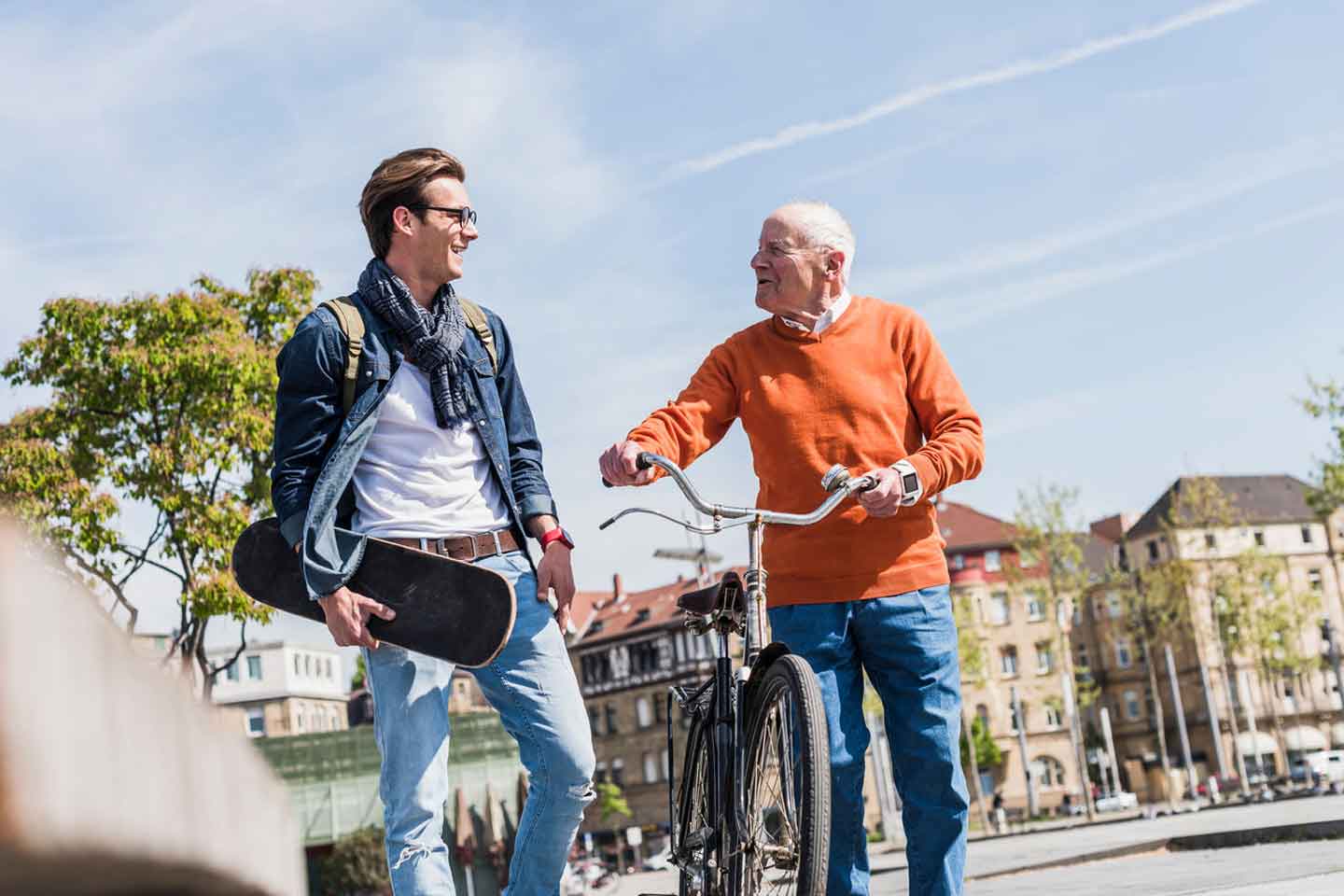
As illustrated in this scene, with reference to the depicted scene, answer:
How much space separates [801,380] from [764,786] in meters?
1.26

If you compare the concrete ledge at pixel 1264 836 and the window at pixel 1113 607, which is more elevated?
the window at pixel 1113 607

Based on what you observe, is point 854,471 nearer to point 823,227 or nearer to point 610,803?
point 823,227

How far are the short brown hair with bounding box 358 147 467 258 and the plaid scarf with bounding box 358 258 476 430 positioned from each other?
0.13 metres

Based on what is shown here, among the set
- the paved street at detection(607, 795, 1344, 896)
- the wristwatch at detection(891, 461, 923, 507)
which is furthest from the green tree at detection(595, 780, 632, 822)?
the wristwatch at detection(891, 461, 923, 507)

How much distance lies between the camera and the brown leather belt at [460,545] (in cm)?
399

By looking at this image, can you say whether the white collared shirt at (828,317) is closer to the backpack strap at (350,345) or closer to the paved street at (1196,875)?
the backpack strap at (350,345)

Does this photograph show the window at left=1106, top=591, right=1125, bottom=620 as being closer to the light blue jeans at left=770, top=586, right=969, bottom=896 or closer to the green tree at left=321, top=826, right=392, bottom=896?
the green tree at left=321, top=826, right=392, bottom=896

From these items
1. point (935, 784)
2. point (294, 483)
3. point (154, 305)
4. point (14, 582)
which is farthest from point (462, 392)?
point (154, 305)

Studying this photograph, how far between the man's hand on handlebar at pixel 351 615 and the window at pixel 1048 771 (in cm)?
9129

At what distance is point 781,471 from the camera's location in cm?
458

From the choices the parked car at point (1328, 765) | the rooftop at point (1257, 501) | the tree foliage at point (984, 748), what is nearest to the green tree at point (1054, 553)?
the parked car at point (1328, 765)

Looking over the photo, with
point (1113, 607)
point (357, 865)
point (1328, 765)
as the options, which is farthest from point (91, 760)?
point (1113, 607)

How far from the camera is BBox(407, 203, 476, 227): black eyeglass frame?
163 inches

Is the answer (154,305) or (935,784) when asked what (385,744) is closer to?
(935,784)
